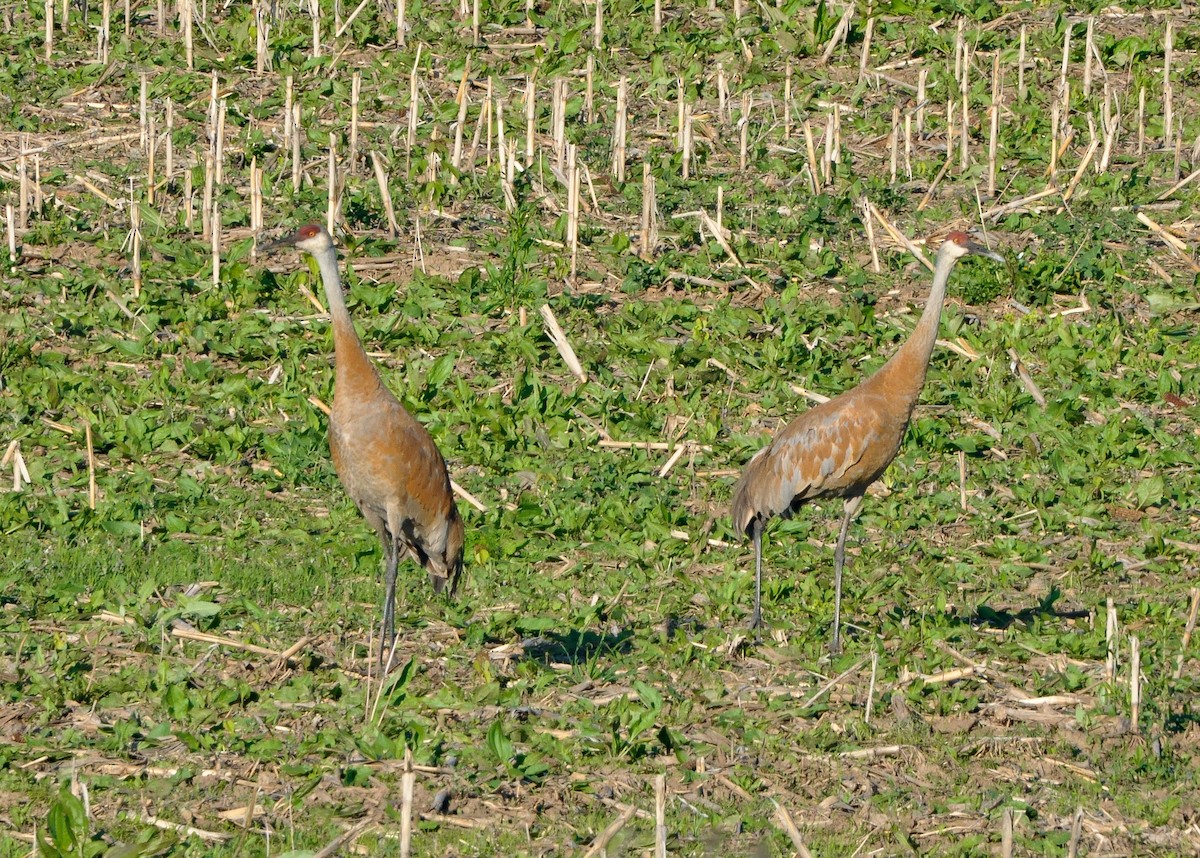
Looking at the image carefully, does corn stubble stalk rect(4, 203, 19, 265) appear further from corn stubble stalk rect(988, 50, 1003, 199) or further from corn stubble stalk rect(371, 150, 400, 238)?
corn stubble stalk rect(988, 50, 1003, 199)

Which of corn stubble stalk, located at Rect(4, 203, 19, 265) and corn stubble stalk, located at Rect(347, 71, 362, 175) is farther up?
corn stubble stalk, located at Rect(347, 71, 362, 175)

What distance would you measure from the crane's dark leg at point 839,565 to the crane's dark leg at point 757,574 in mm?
342

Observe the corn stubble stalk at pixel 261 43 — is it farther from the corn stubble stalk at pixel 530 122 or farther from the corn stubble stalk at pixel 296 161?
the corn stubble stalk at pixel 530 122

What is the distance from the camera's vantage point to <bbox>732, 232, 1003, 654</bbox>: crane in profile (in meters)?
8.10

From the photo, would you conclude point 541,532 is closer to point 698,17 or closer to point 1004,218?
point 1004,218

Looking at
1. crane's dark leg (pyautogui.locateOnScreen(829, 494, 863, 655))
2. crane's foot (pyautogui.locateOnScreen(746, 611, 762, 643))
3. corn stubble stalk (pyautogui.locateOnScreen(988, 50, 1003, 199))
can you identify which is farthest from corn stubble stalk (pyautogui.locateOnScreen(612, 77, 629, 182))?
crane's foot (pyautogui.locateOnScreen(746, 611, 762, 643))

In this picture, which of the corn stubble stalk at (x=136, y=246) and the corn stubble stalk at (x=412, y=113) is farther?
the corn stubble stalk at (x=412, y=113)

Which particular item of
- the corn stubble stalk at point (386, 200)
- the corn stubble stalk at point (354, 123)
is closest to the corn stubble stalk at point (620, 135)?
the corn stubble stalk at point (386, 200)

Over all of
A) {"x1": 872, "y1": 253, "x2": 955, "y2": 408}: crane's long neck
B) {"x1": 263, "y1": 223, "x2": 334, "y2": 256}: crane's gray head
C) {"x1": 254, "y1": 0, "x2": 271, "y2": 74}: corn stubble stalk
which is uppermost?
{"x1": 254, "y1": 0, "x2": 271, "y2": 74}: corn stubble stalk

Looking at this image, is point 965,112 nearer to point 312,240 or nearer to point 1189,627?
point 1189,627

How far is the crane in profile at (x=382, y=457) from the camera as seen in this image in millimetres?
7488

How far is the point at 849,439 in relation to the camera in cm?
809

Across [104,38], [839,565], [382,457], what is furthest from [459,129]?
[839,565]

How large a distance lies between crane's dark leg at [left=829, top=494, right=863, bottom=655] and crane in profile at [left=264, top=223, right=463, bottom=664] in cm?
172
